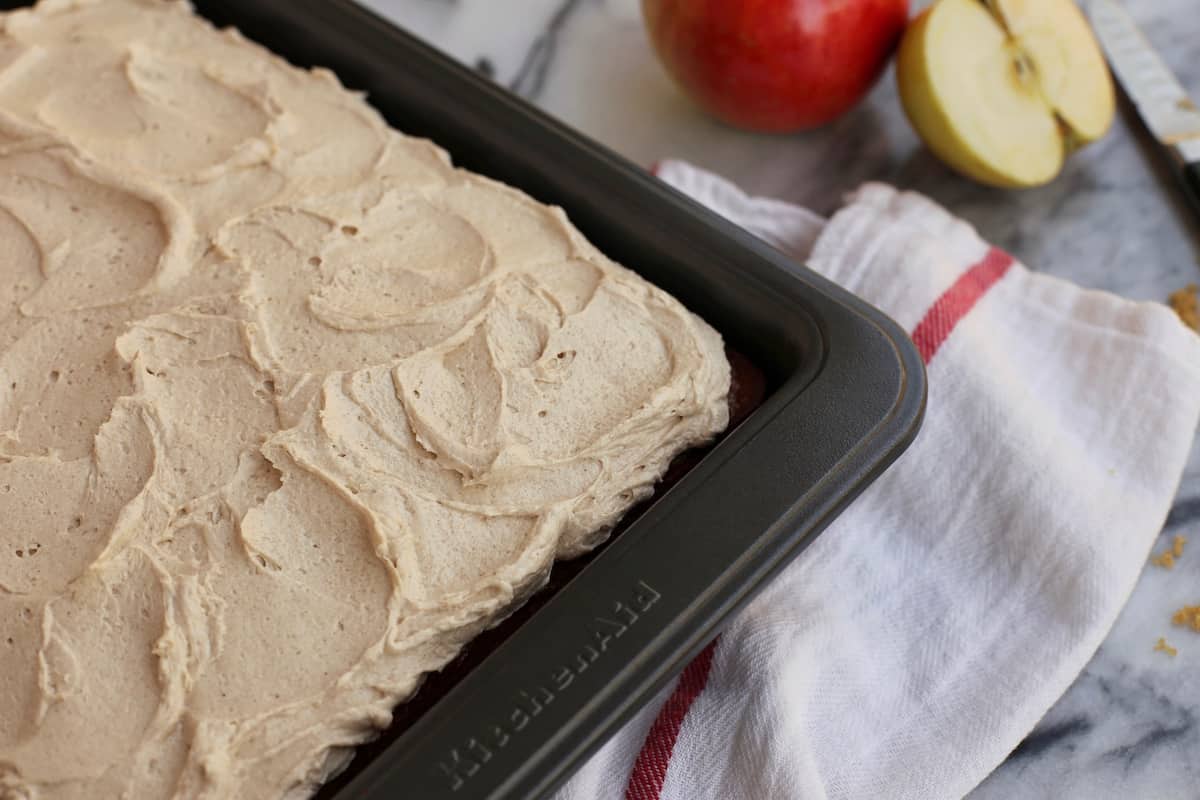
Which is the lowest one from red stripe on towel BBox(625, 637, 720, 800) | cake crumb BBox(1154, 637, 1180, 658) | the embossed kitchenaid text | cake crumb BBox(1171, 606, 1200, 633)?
red stripe on towel BBox(625, 637, 720, 800)

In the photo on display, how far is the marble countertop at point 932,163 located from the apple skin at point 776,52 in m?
0.08

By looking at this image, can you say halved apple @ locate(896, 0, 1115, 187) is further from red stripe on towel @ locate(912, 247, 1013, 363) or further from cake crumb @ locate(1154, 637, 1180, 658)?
cake crumb @ locate(1154, 637, 1180, 658)

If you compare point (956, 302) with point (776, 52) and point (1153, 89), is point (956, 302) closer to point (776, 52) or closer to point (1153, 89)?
point (776, 52)

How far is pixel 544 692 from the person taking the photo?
0.93 meters

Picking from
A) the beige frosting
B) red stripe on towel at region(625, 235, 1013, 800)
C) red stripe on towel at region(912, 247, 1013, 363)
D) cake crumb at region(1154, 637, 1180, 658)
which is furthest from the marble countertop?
the beige frosting

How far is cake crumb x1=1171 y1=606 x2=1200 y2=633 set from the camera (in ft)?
4.08

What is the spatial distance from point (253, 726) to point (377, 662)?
102 mm

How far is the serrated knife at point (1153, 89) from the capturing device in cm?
158

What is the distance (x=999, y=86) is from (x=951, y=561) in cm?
65

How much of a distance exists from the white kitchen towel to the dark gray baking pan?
174 mm

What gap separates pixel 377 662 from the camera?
0.95 metres

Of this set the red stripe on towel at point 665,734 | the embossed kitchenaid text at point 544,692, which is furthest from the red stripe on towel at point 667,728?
the embossed kitchenaid text at point 544,692

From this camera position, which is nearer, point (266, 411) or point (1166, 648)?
point (266, 411)

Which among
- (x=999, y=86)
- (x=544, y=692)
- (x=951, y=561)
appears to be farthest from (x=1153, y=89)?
(x=544, y=692)
